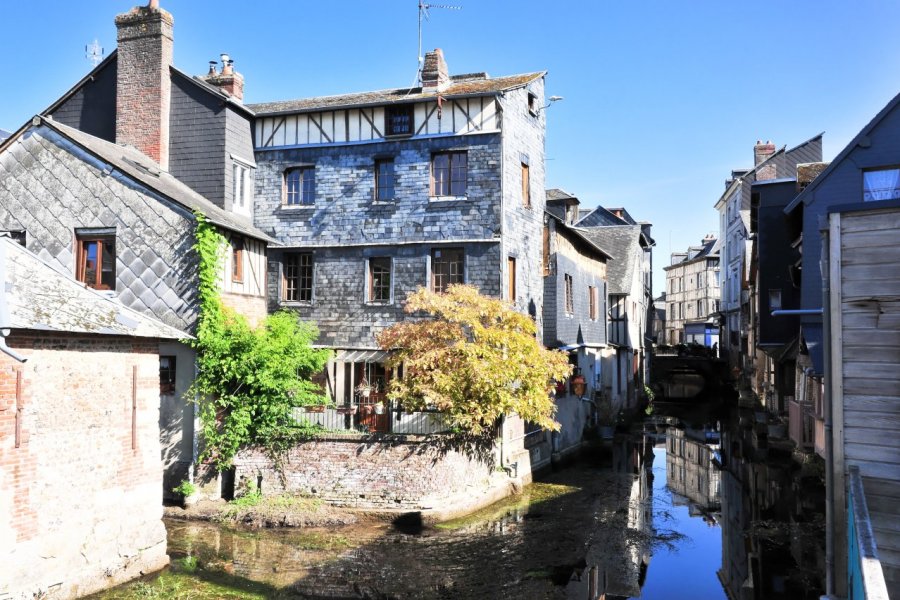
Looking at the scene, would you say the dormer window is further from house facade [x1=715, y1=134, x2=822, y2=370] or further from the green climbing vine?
house facade [x1=715, y1=134, x2=822, y2=370]

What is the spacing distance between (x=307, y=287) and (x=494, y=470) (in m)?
7.32

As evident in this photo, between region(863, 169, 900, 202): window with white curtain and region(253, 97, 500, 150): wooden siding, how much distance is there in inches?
380

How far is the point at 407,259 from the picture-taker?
19391 millimetres

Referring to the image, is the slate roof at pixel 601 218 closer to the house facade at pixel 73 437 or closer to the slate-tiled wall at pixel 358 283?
the slate-tiled wall at pixel 358 283

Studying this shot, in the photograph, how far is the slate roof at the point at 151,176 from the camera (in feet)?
55.8

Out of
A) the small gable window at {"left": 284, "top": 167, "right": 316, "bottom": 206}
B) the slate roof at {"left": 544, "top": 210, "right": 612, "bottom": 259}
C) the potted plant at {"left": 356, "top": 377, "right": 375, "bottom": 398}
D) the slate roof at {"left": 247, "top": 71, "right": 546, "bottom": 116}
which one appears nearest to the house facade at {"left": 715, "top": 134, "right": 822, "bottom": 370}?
the slate roof at {"left": 544, "top": 210, "right": 612, "bottom": 259}

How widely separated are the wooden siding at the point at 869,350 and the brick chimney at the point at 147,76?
17378 millimetres

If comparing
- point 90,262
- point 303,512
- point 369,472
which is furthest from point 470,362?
point 90,262

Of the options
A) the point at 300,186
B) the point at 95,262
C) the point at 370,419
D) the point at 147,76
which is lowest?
the point at 370,419

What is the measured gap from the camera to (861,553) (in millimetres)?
5215

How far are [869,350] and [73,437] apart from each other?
35.5ft

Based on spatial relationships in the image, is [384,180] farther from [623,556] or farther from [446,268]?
[623,556]

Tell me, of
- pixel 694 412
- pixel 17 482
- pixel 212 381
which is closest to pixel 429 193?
pixel 212 381

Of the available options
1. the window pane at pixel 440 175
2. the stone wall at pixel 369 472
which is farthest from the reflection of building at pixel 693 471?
the window pane at pixel 440 175
